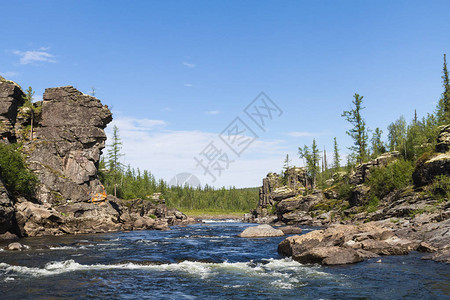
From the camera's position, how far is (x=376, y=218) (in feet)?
128

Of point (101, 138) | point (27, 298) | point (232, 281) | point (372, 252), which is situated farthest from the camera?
point (101, 138)

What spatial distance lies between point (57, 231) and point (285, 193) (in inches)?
2321

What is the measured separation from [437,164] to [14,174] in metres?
53.0

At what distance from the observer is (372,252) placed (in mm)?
19109

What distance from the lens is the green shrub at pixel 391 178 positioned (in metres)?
45.0

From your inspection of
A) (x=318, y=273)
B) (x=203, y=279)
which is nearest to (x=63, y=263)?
(x=203, y=279)

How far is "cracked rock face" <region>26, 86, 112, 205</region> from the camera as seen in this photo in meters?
49.8

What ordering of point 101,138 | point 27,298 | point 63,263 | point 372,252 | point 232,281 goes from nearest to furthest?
point 27,298 < point 232,281 < point 63,263 < point 372,252 < point 101,138

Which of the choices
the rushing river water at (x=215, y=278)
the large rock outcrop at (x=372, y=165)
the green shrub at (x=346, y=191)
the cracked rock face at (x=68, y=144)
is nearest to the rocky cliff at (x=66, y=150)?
the cracked rock face at (x=68, y=144)

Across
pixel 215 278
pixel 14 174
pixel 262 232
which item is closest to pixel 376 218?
pixel 262 232

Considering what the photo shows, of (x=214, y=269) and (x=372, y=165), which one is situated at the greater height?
(x=372, y=165)

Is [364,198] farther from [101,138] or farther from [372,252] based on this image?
[101,138]

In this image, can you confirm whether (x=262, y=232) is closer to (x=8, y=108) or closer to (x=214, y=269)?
(x=214, y=269)

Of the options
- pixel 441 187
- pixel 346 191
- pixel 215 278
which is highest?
pixel 441 187
